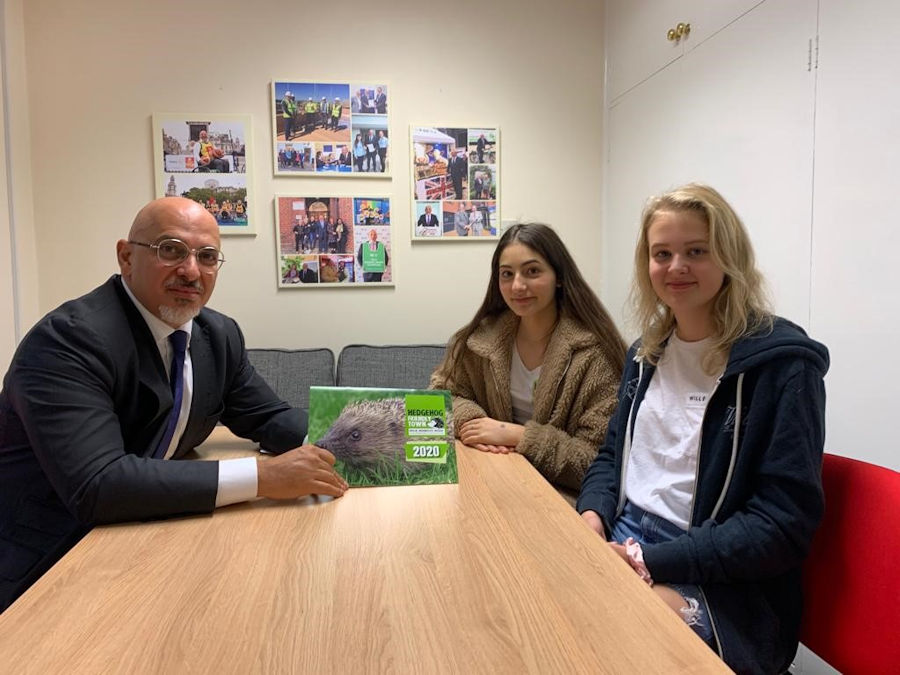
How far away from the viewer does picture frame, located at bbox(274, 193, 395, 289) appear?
2.83 m

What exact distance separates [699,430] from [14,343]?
2829mm

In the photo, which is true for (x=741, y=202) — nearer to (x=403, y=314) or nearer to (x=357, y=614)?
(x=403, y=314)

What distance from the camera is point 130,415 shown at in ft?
4.10

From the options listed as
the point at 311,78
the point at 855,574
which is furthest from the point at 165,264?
the point at 311,78

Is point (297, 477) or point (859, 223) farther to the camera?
point (859, 223)

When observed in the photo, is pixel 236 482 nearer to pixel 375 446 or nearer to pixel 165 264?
pixel 375 446

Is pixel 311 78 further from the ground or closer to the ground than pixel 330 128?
further from the ground

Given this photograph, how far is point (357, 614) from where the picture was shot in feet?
2.49

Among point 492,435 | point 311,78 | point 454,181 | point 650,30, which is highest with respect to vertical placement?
point 650,30

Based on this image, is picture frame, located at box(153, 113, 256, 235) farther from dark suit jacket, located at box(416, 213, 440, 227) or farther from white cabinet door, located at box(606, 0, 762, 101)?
white cabinet door, located at box(606, 0, 762, 101)

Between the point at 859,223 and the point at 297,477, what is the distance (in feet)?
4.97

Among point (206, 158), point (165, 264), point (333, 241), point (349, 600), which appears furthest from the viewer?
point (333, 241)

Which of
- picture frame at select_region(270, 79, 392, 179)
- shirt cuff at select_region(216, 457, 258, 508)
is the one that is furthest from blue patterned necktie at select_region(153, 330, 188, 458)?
picture frame at select_region(270, 79, 392, 179)

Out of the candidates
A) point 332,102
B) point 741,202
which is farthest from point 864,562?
point 332,102
